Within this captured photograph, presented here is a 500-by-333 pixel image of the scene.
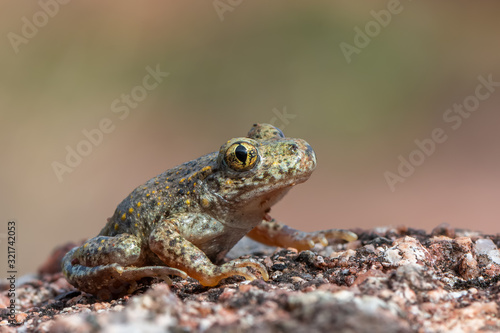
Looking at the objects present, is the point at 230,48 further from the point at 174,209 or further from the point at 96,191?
the point at 174,209

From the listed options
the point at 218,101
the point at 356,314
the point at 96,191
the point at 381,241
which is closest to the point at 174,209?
the point at 381,241

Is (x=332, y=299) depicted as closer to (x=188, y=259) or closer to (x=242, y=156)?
(x=188, y=259)

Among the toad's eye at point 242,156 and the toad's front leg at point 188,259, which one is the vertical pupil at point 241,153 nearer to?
the toad's eye at point 242,156

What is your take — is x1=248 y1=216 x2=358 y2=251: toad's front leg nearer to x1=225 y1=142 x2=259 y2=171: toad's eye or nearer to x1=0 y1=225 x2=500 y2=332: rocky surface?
x1=0 y1=225 x2=500 y2=332: rocky surface

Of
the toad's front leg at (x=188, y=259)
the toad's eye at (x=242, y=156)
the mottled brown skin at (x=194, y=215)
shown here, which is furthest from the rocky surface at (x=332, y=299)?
the toad's eye at (x=242, y=156)

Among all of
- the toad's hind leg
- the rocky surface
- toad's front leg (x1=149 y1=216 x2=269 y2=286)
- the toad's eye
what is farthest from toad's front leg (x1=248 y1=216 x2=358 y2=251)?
the toad's hind leg
